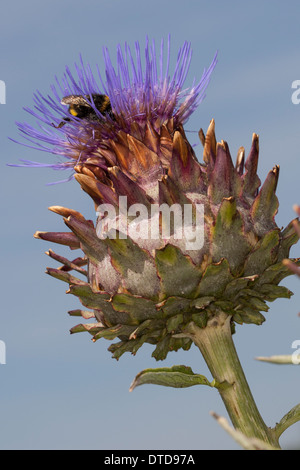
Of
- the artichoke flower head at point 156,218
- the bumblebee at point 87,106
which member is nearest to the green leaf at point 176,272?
the artichoke flower head at point 156,218

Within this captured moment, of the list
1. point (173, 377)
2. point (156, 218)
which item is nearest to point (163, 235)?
point (156, 218)

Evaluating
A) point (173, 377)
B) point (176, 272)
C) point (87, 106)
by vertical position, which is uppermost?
point (87, 106)

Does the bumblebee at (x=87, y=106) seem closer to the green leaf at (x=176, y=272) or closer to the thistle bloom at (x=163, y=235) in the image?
the thistle bloom at (x=163, y=235)

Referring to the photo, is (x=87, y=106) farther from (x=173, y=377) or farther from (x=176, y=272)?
(x=173, y=377)

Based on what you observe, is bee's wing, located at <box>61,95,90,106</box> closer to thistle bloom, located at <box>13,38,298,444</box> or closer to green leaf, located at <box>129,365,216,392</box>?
thistle bloom, located at <box>13,38,298,444</box>

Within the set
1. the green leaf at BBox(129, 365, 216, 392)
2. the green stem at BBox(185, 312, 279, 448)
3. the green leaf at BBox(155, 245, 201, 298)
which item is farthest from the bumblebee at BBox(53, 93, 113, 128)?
the green leaf at BBox(129, 365, 216, 392)
